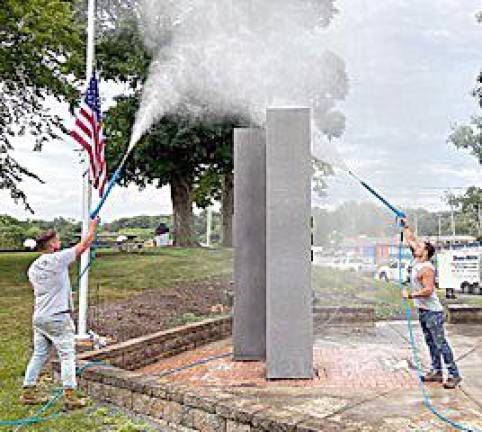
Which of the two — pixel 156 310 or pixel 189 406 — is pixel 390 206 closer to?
pixel 189 406

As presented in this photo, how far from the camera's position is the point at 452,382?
19.3 ft

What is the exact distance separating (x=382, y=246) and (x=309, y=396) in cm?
2841

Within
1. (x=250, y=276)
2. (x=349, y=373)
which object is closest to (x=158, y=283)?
(x=250, y=276)

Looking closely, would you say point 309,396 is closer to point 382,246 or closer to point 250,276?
point 250,276

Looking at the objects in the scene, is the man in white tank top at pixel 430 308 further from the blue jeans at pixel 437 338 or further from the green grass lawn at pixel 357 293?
the green grass lawn at pixel 357 293

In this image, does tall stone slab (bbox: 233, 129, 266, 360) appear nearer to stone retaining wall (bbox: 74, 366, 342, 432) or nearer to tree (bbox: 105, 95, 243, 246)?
stone retaining wall (bbox: 74, 366, 342, 432)

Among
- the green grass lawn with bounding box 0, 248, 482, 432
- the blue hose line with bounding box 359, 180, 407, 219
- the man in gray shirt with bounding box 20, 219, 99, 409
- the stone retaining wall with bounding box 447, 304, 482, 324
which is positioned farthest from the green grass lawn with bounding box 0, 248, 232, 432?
the stone retaining wall with bounding box 447, 304, 482, 324

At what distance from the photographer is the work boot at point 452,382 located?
5844mm

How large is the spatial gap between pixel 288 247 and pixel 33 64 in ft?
39.1

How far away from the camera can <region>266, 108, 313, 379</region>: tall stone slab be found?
21.0 ft

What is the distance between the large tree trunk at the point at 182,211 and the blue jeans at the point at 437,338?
55.7 ft

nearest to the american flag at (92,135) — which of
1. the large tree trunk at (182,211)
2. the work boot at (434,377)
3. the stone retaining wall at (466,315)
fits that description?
the work boot at (434,377)

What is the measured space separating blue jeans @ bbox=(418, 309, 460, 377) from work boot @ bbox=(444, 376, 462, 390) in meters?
0.04

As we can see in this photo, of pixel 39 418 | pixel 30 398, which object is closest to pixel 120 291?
pixel 30 398
